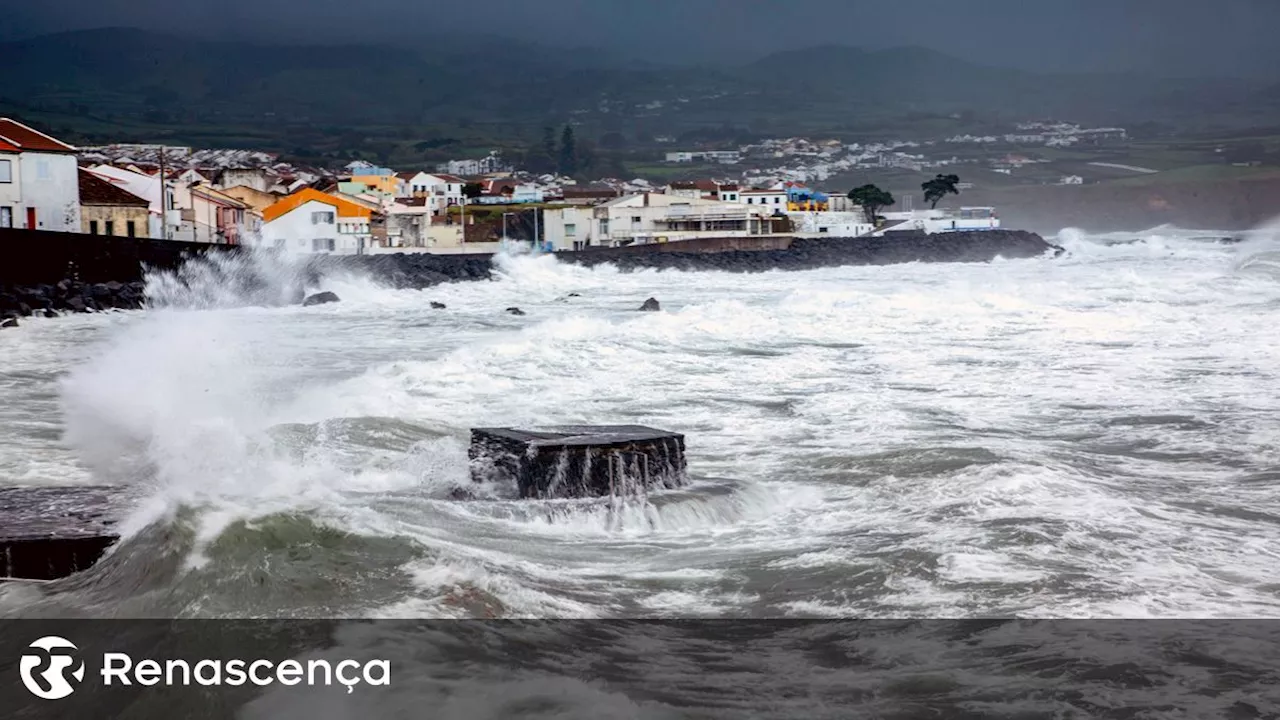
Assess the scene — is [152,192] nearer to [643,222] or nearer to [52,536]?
[643,222]

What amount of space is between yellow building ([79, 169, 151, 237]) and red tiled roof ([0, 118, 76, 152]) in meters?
2.65

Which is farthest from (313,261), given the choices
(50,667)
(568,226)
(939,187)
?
(939,187)

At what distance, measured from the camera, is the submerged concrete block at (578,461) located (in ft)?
26.5

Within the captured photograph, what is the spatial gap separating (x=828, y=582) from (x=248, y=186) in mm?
69522

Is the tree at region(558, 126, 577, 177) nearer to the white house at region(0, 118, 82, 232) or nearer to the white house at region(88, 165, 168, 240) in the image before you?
the white house at region(88, 165, 168, 240)

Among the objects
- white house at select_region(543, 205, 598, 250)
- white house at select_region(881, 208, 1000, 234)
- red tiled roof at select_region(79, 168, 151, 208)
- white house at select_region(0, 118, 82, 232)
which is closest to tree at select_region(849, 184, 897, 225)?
white house at select_region(881, 208, 1000, 234)

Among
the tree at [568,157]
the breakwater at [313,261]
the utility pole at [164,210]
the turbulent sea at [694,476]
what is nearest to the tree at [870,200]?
the breakwater at [313,261]

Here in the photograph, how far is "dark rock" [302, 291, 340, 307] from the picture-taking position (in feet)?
121

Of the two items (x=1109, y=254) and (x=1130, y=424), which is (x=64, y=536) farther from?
(x=1109, y=254)

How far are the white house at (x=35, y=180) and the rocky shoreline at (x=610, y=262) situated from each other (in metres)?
4.82

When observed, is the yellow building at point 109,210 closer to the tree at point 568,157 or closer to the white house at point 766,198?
the white house at point 766,198

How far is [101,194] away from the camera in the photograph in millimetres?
43375

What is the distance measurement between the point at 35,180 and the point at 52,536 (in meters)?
36.5

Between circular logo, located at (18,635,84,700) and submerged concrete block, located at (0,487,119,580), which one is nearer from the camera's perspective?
circular logo, located at (18,635,84,700)
